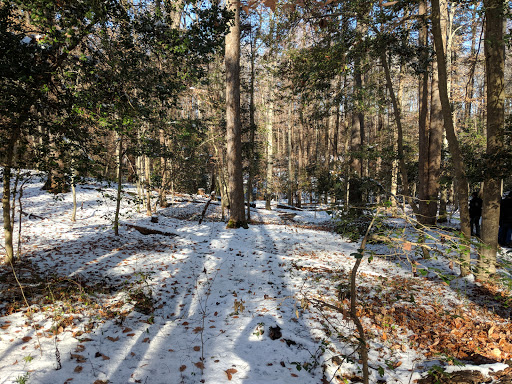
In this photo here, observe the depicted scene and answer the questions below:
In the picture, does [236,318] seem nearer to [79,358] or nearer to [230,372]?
[230,372]

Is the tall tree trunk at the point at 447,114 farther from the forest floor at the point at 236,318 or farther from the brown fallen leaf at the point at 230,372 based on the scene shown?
the brown fallen leaf at the point at 230,372

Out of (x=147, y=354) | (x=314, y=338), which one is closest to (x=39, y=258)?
(x=147, y=354)

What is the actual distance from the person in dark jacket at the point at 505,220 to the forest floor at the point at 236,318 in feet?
9.53

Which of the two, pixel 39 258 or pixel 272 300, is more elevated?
pixel 39 258

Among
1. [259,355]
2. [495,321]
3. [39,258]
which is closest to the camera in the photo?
[259,355]

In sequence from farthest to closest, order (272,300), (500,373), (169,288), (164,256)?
(164,256), (169,288), (272,300), (500,373)

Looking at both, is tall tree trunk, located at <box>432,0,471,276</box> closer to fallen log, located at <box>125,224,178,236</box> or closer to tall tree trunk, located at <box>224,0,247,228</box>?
tall tree trunk, located at <box>224,0,247,228</box>

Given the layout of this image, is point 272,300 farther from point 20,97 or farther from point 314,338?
point 20,97

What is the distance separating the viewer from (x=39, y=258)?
239 inches

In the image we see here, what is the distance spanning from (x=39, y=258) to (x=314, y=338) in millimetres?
6483

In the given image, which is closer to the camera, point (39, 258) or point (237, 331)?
point (237, 331)

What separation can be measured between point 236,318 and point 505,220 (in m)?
9.28

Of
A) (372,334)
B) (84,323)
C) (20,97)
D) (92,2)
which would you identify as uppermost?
(92,2)

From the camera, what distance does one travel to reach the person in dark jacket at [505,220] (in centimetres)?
802
